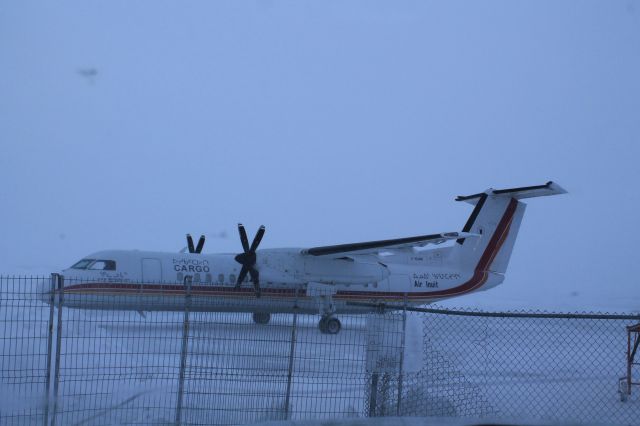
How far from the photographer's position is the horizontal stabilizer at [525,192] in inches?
799

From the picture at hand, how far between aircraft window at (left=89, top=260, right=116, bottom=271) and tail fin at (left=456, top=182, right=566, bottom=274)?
1139 cm

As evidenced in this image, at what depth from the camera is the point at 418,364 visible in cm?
787

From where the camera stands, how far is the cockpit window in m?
19.5

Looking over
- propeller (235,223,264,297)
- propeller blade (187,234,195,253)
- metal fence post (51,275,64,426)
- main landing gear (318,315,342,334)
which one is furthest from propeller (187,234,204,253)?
metal fence post (51,275,64,426)

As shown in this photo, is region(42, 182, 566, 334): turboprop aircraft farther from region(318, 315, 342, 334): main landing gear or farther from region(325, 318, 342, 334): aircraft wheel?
region(318, 315, 342, 334): main landing gear

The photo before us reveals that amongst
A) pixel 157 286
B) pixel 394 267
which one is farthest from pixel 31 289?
pixel 394 267

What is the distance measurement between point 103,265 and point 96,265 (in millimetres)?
189

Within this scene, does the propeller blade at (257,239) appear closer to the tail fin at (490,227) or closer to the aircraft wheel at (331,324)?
the aircraft wheel at (331,324)

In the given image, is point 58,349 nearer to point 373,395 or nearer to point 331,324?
point 373,395

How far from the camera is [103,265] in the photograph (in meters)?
19.6

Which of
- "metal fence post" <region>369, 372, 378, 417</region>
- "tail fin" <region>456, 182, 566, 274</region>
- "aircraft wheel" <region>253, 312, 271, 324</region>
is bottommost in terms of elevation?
Answer: "metal fence post" <region>369, 372, 378, 417</region>

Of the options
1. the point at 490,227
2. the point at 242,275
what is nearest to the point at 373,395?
the point at 242,275

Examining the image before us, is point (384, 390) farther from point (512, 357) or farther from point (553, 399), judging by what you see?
point (512, 357)

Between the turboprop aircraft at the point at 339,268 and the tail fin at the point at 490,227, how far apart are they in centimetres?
3
